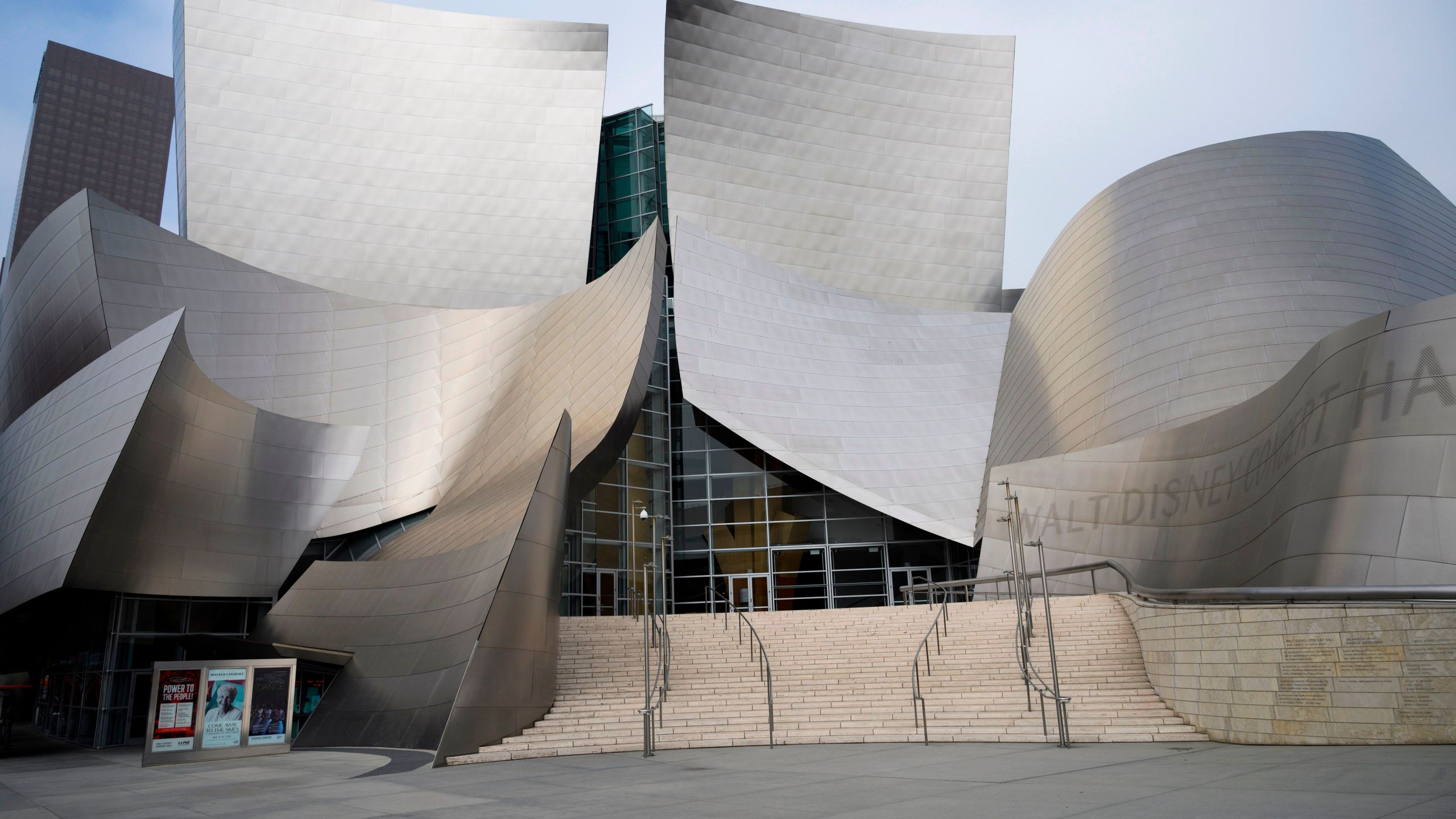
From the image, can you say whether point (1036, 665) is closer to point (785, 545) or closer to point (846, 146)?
point (785, 545)

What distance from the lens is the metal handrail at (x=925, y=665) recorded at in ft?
36.9

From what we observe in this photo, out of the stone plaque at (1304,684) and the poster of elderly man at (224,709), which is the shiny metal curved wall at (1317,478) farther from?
the poster of elderly man at (224,709)

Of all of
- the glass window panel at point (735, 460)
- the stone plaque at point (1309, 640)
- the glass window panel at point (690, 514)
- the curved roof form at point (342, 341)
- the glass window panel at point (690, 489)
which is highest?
the curved roof form at point (342, 341)

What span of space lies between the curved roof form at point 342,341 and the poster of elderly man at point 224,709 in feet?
27.2

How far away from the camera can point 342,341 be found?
22906 mm

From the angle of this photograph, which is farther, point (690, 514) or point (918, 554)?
point (690, 514)

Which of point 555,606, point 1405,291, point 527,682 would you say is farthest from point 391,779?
point 1405,291

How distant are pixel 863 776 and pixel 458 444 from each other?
1590 cm

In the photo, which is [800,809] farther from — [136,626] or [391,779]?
[136,626]

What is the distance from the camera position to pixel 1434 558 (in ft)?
31.6

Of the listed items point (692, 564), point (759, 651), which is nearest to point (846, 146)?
point (692, 564)

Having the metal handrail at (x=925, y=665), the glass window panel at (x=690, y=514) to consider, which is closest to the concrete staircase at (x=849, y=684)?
the metal handrail at (x=925, y=665)

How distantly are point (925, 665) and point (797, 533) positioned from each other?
1242 cm

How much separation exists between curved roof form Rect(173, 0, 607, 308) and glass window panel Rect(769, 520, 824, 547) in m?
11.6
